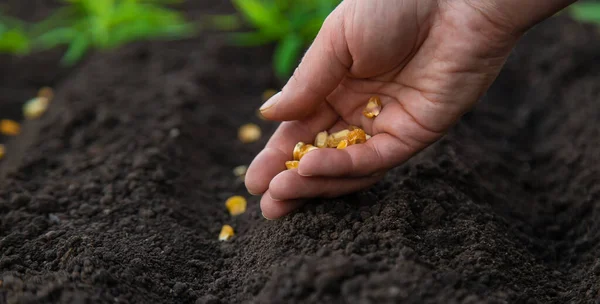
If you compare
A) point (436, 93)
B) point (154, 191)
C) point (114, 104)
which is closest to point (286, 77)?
point (114, 104)

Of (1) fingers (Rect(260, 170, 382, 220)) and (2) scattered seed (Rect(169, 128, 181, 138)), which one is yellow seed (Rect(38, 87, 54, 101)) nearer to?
(2) scattered seed (Rect(169, 128, 181, 138))

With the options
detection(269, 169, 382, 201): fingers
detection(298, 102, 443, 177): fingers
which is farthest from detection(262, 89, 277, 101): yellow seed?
detection(269, 169, 382, 201): fingers

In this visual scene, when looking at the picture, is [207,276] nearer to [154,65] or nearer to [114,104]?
[114,104]

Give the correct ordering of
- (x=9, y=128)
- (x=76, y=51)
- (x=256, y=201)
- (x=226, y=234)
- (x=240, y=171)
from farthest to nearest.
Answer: (x=76, y=51) → (x=9, y=128) → (x=240, y=171) → (x=256, y=201) → (x=226, y=234)

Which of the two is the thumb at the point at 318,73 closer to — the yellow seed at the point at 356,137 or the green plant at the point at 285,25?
the yellow seed at the point at 356,137

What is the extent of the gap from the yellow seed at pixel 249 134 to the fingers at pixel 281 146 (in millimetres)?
886

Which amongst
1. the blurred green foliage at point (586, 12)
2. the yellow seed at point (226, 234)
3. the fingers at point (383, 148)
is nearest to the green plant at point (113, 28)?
the yellow seed at point (226, 234)

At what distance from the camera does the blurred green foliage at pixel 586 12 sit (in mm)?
3965

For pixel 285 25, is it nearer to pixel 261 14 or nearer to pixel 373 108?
pixel 261 14

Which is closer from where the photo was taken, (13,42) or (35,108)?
(35,108)

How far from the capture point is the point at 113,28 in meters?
3.88

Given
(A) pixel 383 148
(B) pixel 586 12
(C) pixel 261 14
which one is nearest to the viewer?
(A) pixel 383 148

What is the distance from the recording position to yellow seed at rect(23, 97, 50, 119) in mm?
3371

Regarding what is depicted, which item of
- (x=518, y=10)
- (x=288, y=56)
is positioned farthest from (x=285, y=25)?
(x=518, y=10)
